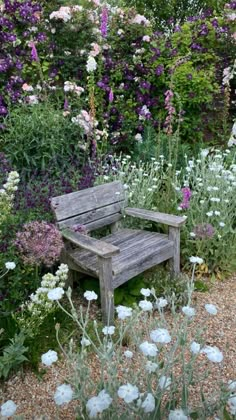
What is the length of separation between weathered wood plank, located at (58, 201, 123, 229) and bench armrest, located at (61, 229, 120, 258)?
0.13 metres

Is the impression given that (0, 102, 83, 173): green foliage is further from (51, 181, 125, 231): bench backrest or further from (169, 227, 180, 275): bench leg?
(169, 227, 180, 275): bench leg

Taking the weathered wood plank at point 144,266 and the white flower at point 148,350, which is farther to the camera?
the weathered wood plank at point 144,266

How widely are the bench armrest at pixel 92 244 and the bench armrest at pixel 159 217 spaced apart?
0.65 meters

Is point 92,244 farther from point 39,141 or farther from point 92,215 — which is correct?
point 39,141

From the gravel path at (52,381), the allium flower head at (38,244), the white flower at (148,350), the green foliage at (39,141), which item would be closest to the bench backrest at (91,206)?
the allium flower head at (38,244)

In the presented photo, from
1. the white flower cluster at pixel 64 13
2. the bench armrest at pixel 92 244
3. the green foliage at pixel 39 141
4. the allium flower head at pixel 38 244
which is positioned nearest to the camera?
the allium flower head at pixel 38 244

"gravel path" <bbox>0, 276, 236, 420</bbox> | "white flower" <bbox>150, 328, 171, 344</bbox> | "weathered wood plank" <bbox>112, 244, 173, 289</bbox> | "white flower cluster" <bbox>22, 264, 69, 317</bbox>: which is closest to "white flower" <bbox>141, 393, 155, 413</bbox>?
"white flower" <bbox>150, 328, 171, 344</bbox>

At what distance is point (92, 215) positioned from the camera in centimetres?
351

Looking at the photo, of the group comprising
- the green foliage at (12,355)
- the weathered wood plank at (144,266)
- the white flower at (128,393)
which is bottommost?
the green foliage at (12,355)

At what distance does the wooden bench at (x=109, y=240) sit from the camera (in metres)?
2.91

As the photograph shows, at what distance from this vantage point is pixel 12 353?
2.36m

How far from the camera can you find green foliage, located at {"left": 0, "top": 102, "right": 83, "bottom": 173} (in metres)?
4.21

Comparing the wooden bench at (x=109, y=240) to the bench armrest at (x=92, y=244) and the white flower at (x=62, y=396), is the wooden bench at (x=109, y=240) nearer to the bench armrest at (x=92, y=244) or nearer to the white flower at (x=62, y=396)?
the bench armrest at (x=92, y=244)

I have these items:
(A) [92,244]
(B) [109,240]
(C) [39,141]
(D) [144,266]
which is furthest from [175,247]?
(C) [39,141]
